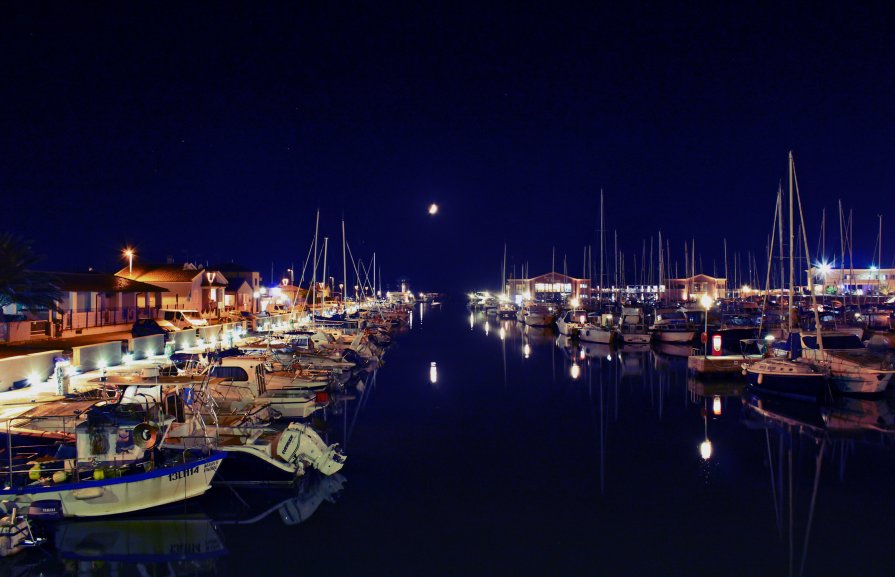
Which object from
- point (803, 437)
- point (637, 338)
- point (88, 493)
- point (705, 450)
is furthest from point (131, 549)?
point (637, 338)

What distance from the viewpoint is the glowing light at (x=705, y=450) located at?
22.4 m

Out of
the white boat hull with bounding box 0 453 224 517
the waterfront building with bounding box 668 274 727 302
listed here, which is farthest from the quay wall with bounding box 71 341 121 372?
the waterfront building with bounding box 668 274 727 302

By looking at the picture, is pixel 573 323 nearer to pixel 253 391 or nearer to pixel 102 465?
pixel 253 391

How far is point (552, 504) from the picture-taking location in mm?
17312

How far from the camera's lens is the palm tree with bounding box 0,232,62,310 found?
3606 cm

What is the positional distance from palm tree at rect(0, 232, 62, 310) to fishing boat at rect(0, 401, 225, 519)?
22976 mm

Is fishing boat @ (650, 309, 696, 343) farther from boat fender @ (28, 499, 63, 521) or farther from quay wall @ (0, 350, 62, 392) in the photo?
boat fender @ (28, 499, 63, 521)

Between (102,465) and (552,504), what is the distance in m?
11.8

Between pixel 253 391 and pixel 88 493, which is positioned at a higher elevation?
pixel 253 391

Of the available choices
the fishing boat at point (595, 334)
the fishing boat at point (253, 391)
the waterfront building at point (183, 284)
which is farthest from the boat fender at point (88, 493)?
the fishing boat at point (595, 334)

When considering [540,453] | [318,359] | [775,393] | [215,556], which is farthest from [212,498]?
[775,393]

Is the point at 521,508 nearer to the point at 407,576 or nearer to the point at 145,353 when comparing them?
the point at 407,576

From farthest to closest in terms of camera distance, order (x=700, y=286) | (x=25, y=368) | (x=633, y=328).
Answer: (x=700, y=286) < (x=633, y=328) < (x=25, y=368)

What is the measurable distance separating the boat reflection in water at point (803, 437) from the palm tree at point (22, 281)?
39.1 metres
